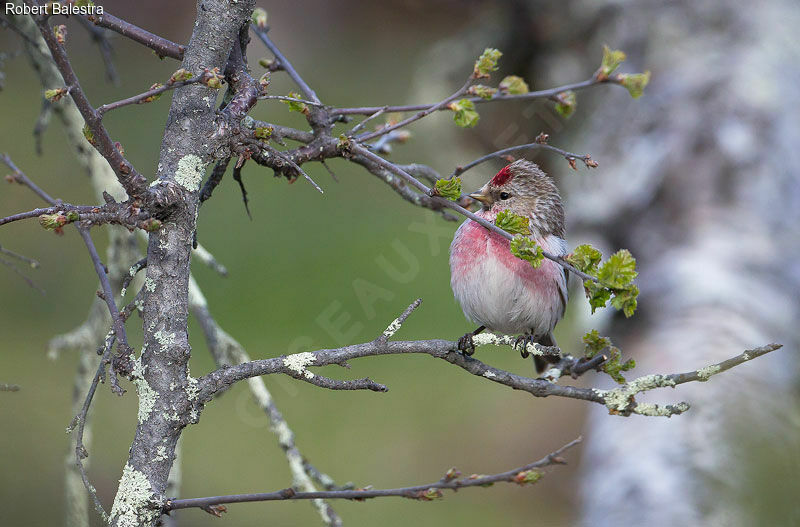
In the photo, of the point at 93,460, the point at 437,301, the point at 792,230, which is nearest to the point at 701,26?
the point at 792,230

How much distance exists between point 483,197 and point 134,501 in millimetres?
1513

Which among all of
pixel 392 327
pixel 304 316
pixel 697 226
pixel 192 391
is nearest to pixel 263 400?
pixel 192 391

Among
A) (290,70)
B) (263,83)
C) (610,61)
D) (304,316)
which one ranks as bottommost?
(263,83)

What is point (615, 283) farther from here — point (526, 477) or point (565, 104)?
point (565, 104)

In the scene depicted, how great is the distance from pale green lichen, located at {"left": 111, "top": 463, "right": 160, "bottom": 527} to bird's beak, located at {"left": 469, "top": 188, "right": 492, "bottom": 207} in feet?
4.62

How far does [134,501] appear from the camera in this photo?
1.52 metres

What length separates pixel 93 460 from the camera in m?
4.67

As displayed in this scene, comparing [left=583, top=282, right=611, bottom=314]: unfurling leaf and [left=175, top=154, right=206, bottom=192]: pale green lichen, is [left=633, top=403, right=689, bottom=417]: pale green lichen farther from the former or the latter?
[left=175, top=154, right=206, bottom=192]: pale green lichen

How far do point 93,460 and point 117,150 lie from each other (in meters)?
3.78

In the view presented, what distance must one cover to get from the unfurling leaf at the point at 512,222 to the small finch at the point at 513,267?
907 mm

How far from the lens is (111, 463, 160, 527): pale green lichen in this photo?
1.52 m

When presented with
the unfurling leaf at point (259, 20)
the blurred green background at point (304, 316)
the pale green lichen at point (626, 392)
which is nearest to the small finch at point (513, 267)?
the pale green lichen at point (626, 392)

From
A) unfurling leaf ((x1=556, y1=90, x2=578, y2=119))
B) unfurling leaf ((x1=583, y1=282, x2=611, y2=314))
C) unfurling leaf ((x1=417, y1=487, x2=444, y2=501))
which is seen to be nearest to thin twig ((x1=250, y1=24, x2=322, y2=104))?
unfurling leaf ((x1=556, y1=90, x2=578, y2=119))

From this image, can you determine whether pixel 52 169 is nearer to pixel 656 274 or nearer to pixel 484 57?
pixel 656 274
